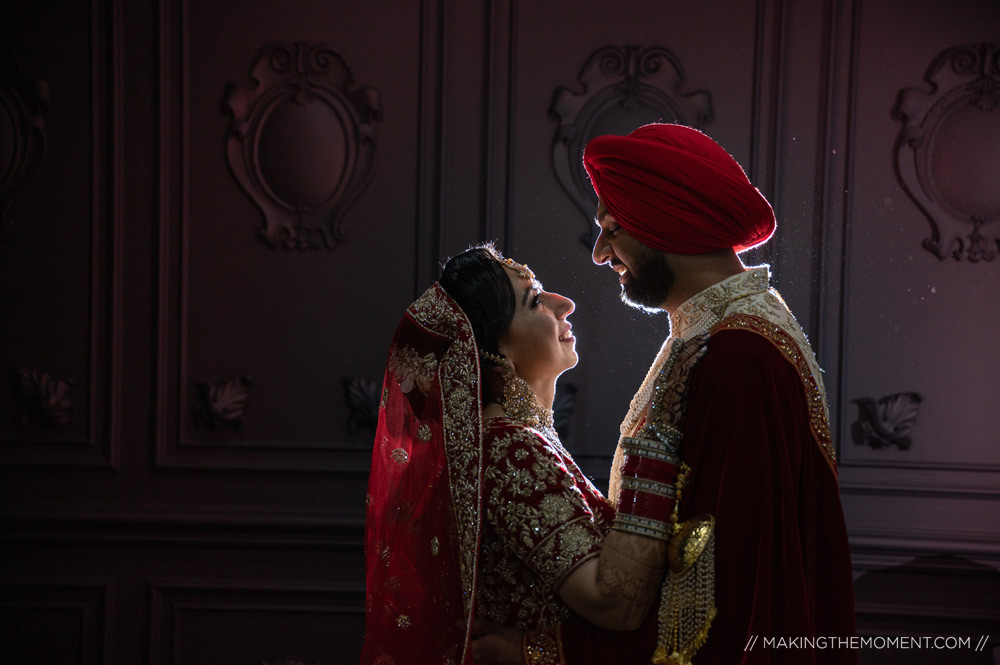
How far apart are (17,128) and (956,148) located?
10.6 feet

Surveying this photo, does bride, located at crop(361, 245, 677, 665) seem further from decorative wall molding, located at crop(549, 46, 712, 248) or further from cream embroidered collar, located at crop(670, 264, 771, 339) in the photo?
decorative wall molding, located at crop(549, 46, 712, 248)

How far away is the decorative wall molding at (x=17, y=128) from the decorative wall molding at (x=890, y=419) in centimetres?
298

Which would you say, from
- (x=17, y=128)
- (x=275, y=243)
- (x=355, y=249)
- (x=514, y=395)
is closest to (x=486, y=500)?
(x=514, y=395)

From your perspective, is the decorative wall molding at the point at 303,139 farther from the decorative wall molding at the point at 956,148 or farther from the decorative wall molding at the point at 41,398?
the decorative wall molding at the point at 956,148

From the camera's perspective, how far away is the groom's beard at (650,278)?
1.46m

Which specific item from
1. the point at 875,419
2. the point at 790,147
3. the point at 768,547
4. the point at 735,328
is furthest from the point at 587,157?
the point at 875,419

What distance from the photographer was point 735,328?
4.26 ft

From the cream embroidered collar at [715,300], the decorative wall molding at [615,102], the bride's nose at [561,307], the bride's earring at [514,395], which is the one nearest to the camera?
the cream embroidered collar at [715,300]

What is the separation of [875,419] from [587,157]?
5.39ft

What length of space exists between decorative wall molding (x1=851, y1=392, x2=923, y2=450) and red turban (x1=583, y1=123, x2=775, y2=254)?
4.73 feet

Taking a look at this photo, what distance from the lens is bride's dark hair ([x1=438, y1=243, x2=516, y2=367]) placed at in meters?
1.50

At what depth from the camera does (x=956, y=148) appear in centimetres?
258

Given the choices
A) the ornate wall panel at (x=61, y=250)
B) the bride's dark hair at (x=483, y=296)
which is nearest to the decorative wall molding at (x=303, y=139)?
the ornate wall panel at (x=61, y=250)

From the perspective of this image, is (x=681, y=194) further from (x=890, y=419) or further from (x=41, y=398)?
(x=41, y=398)
